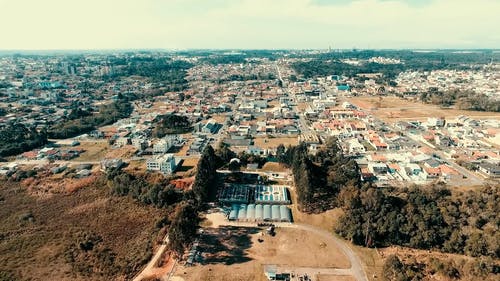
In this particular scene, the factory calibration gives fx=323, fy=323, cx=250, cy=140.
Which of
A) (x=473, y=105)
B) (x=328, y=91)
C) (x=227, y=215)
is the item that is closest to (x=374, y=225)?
(x=227, y=215)

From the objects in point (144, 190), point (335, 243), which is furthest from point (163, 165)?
point (335, 243)

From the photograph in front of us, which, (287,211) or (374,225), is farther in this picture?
(287,211)

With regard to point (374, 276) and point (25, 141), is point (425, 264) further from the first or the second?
point (25, 141)

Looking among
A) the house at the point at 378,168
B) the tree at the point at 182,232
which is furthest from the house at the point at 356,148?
the tree at the point at 182,232

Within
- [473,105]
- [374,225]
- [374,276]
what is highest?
[473,105]

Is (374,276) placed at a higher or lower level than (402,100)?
lower

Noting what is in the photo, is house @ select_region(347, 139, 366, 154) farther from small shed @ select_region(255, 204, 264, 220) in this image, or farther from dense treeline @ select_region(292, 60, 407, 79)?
dense treeline @ select_region(292, 60, 407, 79)

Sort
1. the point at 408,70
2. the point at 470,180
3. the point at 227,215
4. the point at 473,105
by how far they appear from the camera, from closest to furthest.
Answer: the point at 227,215, the point at 470,180, the point at 473,105, the point at 408,70
